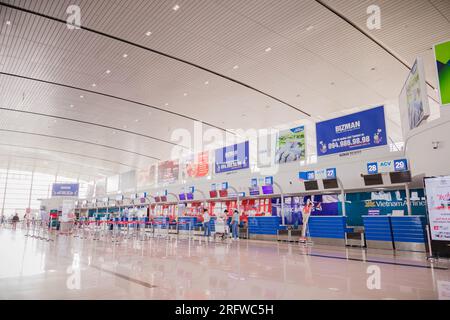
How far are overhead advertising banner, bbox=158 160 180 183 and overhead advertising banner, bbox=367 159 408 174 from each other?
14.7m

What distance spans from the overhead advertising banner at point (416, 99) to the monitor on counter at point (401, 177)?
131 cm

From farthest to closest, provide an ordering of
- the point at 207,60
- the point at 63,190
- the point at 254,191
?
the point at 63,190 → the point at 254,191 → the point at 207,60

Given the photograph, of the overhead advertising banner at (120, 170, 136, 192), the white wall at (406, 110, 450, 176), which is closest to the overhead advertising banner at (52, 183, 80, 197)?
the overhead advertising banner at (120, 170, 136, 192)

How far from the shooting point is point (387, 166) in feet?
29.0

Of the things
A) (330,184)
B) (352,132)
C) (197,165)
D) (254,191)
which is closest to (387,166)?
(330,184)

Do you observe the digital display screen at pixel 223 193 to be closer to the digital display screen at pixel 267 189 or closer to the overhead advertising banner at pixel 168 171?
the digital display screen at pixel 267 189

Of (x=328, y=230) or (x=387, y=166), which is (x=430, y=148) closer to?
(x=387, y=166)

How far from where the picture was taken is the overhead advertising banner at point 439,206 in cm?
551

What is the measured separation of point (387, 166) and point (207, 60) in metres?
7.17

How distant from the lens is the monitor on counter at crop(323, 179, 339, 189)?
10.1 meters

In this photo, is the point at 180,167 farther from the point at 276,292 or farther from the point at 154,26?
the point at 276,292

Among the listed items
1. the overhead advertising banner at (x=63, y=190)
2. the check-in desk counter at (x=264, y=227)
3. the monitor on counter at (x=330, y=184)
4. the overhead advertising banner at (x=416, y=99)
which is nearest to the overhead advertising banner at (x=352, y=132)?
the overhead advertising banner at (x=416, y=99)

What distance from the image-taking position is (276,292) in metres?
2.95

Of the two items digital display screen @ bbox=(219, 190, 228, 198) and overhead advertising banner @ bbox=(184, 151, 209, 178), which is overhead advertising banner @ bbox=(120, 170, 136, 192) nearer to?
overhead advertising banner @ bbox=(184, 151, 209, 178)
